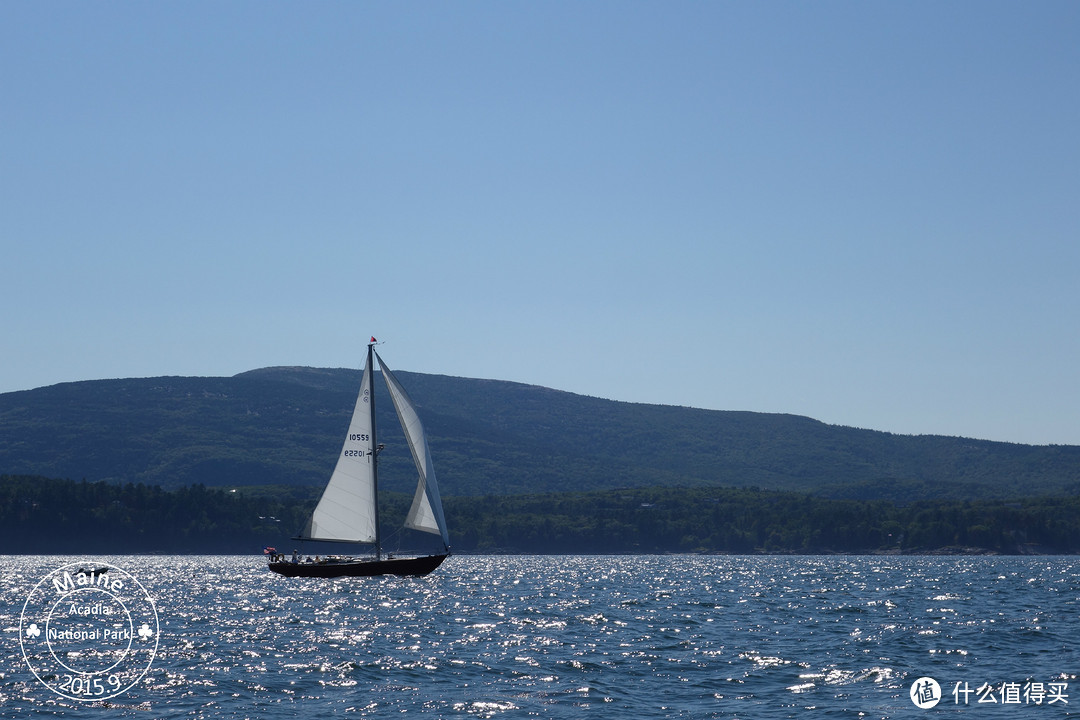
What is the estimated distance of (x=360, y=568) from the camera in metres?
101

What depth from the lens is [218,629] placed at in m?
58.6

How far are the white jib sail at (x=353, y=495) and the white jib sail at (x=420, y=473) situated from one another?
12.4ft

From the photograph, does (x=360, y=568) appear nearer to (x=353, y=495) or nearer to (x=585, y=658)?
(x=353, y=495)

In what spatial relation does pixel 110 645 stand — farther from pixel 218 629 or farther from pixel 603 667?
pixel 603 667

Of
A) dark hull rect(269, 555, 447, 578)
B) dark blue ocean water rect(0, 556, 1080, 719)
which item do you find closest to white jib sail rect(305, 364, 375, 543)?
dark hull rect(269, 555, 447, 578)

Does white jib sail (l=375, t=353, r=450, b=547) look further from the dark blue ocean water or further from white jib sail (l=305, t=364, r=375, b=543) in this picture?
the dark blue ocean water

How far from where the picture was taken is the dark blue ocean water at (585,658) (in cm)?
3531

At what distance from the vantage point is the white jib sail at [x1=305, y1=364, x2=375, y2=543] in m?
96.9

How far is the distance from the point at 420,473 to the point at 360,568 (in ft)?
36.9

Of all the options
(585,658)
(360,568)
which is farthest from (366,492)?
(585,658)

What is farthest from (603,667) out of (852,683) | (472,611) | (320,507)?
(320,507)

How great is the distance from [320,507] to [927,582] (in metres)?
58.3

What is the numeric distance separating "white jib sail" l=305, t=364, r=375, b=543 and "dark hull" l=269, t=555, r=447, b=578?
337cm

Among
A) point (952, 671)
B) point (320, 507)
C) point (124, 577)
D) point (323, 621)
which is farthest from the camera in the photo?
point (124, 577)
